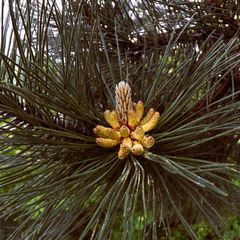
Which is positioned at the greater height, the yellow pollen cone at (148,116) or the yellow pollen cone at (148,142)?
the yellow pollen cone at (148,116)

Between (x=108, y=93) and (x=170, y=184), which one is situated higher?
(x=108, y=93)

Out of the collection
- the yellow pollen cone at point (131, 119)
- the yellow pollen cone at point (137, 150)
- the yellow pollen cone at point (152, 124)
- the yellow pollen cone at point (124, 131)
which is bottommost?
the yellow pollen cone at point (137, 150)

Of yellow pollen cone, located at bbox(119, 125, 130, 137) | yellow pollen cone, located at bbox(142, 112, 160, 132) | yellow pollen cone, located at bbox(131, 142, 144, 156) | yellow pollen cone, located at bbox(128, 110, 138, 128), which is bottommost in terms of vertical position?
yellow pollen cone, located at bbox(131, 142, 144, 156)

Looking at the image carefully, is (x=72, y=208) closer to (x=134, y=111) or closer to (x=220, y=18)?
(x=134, y=111)

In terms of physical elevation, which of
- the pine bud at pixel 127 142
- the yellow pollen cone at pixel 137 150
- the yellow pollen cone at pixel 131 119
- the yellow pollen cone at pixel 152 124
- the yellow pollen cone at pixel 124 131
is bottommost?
the yellow pollen cone at pixel 137 150

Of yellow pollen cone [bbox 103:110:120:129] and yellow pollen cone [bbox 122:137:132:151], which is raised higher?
yellow pollen cone [bbox 103:110:120:129]

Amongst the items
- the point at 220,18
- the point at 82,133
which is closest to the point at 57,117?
the point at 82,133
